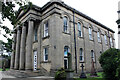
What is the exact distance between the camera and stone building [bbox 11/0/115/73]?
1519 cm

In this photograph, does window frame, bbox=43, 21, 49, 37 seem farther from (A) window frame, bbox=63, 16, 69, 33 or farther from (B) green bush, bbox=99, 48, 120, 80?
(B) green bush, bbox=99, 48, 120, 80

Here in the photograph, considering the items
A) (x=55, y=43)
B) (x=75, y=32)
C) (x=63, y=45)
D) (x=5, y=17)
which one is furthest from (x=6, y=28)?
(x=75, y=32)

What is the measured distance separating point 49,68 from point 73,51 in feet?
16.1


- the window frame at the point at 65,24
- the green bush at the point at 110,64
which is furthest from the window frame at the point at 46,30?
the green bush at the point at 110,64

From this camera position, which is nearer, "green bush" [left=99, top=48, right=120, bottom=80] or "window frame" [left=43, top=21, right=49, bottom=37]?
"green bush" [left=99, top=48, right=120, bottom=80]

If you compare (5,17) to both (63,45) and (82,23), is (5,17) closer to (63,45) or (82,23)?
(63,45)

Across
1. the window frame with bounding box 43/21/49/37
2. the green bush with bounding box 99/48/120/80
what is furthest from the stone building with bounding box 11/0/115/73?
the green bush with bounding box 99/48/120/80

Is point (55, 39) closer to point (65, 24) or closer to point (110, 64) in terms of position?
point (65, 24)

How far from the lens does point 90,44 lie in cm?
2181

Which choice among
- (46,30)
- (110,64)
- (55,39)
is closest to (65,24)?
(46,30)

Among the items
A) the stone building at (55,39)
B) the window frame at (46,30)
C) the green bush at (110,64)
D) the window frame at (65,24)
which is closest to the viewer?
the green bush at (110,64)

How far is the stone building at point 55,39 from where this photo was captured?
15.2 meters

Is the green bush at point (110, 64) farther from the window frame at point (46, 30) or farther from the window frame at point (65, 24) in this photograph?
the window frame at point (46, 30)

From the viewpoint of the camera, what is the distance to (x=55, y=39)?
14.9m
